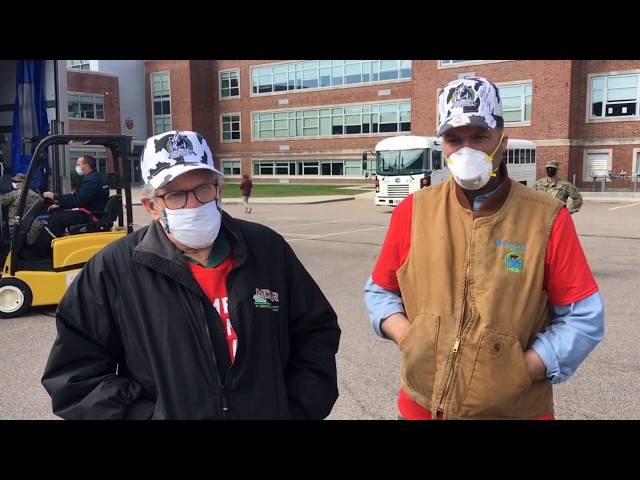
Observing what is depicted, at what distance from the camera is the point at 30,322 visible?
7.60 m

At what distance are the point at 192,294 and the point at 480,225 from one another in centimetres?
105

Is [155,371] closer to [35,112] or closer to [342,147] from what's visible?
[35,112]

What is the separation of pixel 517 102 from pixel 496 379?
38466mm

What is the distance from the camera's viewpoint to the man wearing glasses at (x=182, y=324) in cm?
194

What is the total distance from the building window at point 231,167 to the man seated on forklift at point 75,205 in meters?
46.8

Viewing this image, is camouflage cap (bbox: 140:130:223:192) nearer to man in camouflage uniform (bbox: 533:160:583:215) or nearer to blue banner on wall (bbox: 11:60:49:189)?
man in camouflage uniform (bbox: 533:160:583:215)

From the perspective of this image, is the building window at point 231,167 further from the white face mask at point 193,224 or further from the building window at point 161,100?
the white face mask at point 193,224

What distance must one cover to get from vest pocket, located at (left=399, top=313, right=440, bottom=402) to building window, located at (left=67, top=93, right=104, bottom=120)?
174 ft

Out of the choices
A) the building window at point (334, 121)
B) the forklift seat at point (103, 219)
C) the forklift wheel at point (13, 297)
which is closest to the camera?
the forklift wheel at point (13, 297)

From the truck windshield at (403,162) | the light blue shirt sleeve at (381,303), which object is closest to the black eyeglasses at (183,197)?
the light blue shirt sleeve at (381,303)

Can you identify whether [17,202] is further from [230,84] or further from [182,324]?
[230,84]

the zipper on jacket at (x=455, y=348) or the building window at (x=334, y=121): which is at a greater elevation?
the building window at (x=334, y=121)

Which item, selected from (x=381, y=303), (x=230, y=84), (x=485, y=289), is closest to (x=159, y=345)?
(x=381, y=303)

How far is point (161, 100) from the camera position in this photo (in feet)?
185
